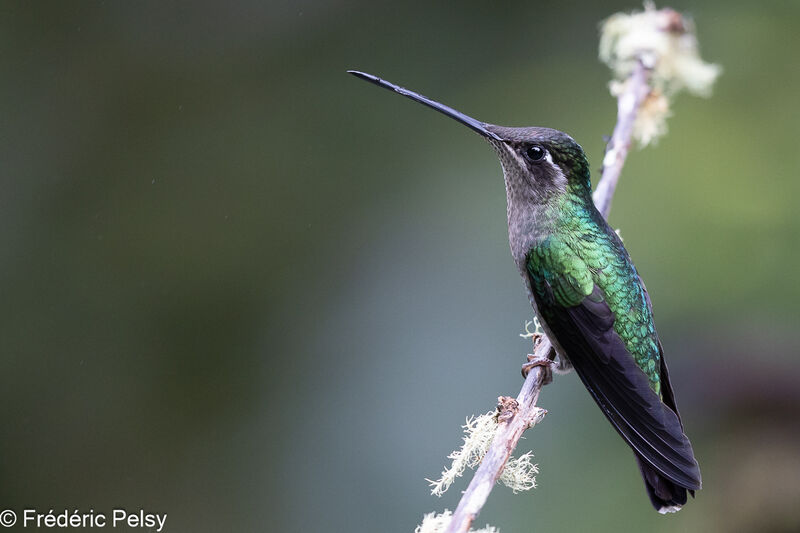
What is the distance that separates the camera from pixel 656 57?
405 centimetres

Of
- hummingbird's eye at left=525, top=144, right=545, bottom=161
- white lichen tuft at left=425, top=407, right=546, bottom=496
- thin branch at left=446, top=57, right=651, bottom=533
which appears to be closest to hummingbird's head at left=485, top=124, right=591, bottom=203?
hummingbird's eye at left=525, top=144, right=545, bottom=161

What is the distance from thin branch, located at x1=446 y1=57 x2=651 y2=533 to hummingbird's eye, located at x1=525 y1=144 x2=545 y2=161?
0.45 meters

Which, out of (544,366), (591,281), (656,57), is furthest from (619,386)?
(656,57)

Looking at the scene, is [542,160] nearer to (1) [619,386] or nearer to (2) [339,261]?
(1) [619,386]

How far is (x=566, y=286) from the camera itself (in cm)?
317

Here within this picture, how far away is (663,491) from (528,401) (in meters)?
0.55

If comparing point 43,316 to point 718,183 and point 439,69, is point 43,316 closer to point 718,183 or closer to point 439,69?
point 439,69

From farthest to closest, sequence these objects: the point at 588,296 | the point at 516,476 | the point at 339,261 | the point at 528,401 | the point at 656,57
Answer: the point at 339,261 < the point at 656,57 < the point at 588,296 < the point at 528,401 < the point at 516,476

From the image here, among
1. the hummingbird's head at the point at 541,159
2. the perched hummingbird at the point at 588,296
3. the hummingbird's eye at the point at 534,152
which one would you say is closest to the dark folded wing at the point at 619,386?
the perched hummingbird at the point at 588,296

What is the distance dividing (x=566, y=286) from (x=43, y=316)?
315 centimetres

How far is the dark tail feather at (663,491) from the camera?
9.34 feet

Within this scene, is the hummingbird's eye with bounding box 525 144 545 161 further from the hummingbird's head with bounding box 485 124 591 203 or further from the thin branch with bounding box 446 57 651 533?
the thin branch with bounding box 446 57 651 533

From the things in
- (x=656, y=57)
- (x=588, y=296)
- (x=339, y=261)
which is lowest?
A: (x=588, y=296)

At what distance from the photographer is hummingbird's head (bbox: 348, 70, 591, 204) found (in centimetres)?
332
